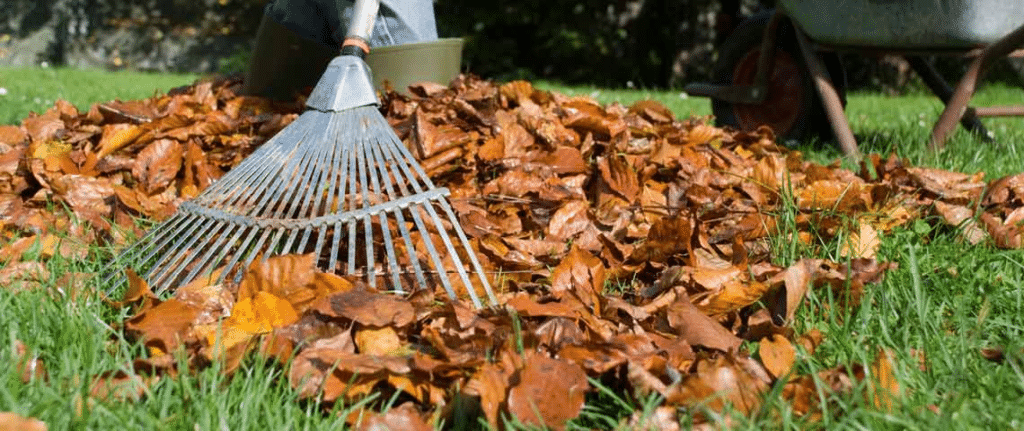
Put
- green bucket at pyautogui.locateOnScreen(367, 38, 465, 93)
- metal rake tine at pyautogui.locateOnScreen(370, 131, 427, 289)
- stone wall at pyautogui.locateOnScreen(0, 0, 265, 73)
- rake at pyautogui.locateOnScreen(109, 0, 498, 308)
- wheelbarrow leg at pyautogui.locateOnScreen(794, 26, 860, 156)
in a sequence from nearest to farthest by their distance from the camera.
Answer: metal rake tine at pyautogui.locateOnScreen(370, 131, 427, 289) → rake at pyautogui.locateOnScreen(109, 0, 498, 308) → green bucket at pyautogui.locateOnScreen(367, 38, 465, 93) → wheelbarrow leg at pyautogui.locateOnScreen(794, 26, 860, 156) → stone wall at pyautogui.locateOnScreen(0, 0, 265, 73)

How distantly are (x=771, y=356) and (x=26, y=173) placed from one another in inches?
75.5

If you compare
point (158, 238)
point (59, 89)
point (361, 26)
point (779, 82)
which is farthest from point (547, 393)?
point (59, 89)

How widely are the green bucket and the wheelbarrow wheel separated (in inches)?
50.8

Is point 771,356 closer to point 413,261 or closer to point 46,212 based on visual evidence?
point 413,261

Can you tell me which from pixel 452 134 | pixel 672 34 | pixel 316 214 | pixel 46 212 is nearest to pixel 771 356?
pixel 316 214

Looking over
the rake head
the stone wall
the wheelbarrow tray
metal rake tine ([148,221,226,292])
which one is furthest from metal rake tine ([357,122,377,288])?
the stone wall

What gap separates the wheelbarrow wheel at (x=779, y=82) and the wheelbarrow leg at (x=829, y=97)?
194 mm

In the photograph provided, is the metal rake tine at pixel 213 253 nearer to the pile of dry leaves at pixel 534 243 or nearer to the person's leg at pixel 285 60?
the pile of dry leaves at pixel 534 243

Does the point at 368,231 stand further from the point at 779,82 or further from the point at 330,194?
the point at 779,82

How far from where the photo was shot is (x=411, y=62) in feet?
8.92

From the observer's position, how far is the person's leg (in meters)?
2.89

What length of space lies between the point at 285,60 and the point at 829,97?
169 centimetres

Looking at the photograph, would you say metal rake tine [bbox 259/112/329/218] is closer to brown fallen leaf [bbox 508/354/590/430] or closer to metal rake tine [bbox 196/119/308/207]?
metal rake tine [bbox 196/119/308/207]

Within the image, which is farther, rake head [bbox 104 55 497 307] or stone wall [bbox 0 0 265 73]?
stone wall [bbox 0 0 265 73]
